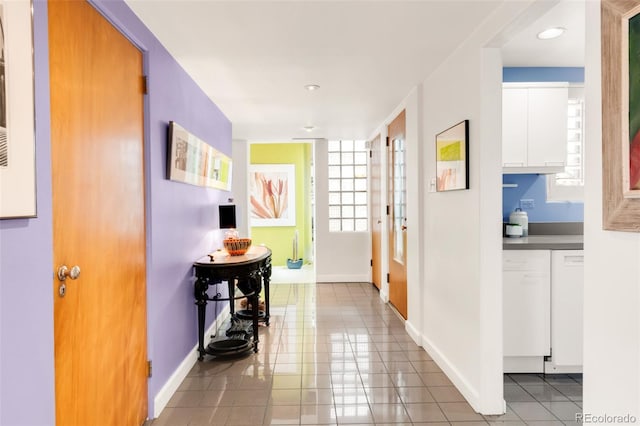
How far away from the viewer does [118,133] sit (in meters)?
1.97

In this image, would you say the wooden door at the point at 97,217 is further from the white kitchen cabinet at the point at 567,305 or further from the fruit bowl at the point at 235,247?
the white kitchen cabinet at the point at 567,305

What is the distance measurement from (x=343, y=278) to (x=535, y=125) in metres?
3.98

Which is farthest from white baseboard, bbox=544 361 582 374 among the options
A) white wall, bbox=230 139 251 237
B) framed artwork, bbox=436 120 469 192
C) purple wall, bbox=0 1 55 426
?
white wall, bbox=230 139 251 237

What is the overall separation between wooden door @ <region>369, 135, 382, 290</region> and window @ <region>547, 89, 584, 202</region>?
2.45 meters

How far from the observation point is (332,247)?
20.9 ft

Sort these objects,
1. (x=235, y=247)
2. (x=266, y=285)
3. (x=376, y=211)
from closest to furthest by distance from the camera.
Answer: (x=235, y=247) → (x=266, y=285) → (x=376, y=211)

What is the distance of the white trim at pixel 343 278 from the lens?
6367mm

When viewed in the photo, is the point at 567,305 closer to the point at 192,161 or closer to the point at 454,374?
the point at 454,374

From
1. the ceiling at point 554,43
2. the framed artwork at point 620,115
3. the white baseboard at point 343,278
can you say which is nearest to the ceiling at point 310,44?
the ceiling at point 554,43

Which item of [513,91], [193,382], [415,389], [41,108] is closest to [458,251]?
[415,389]

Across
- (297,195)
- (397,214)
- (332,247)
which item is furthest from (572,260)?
(297,195)

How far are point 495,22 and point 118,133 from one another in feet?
6.74

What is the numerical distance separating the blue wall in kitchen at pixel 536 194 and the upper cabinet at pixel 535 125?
0.88 feet
